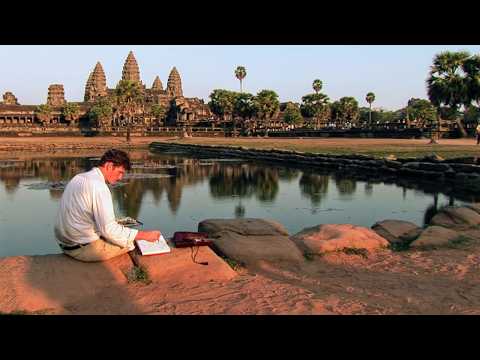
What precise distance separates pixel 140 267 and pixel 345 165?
20.9 m

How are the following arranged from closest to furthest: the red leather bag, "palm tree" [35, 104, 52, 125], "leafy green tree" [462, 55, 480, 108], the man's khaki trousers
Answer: the man's khaki trousers, the red leather bag, "leafy green tree" [462, 55, 480, 108], "palm tree" [35, 104, 52, 125]

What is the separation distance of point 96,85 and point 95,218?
399 feet

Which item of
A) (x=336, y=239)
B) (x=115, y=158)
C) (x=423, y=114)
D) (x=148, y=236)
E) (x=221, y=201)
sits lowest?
(x=221, y=201)

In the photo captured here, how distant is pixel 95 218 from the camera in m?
4.81

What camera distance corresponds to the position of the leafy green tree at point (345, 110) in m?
86.8

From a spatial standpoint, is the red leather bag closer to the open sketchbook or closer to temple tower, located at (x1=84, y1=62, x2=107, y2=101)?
the open sketchbook

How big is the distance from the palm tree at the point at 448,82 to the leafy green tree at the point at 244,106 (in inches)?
1471

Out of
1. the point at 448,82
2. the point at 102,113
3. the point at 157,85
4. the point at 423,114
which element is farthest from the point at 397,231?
the point at 157,85

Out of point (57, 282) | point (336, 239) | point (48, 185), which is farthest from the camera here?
point (48, 185)

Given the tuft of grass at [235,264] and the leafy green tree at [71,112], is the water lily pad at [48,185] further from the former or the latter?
the leafy green tree at [71,112]

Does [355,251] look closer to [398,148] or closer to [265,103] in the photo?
[398,148]

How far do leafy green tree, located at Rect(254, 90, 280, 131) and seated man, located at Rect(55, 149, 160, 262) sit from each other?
237 feet

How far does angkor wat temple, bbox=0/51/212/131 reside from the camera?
89338 mm

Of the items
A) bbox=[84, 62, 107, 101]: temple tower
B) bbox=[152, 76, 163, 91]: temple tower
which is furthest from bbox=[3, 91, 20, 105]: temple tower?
bbox=[152, 76, 163, 91]: temple tower
